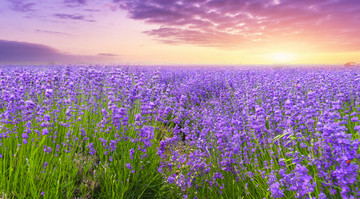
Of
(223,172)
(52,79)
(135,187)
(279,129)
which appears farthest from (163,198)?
(52,79)

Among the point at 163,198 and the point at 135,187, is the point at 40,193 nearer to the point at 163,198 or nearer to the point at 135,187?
the point at 135,187

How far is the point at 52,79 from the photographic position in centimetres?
393

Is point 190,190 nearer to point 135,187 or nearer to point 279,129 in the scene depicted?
point 135,187

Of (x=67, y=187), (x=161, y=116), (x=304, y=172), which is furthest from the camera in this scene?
(x=161, y=116)

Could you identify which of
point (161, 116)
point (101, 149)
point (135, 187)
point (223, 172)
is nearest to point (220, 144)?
point (223, 172)

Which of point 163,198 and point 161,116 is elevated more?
point 161,116

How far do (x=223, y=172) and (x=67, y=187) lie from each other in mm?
1696

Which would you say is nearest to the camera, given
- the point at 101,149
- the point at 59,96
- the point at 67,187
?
the point at 67,187

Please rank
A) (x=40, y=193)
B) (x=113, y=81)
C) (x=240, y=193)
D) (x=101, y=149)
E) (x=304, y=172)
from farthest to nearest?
(x=113, y=81)
(x=101, y=149)
(x=240, y=193)
(x=40, y=193)
(x=304, y=172)

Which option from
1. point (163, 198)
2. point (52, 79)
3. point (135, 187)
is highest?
point (52, 79)

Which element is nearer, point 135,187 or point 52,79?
point 135,187

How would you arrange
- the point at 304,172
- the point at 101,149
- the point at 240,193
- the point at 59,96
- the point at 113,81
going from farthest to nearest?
the point at 59,96 → the point at 113,81 → the point at 101,149 → the point at 240,193 → the point at 304,172

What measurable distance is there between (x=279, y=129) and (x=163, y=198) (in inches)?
62.7

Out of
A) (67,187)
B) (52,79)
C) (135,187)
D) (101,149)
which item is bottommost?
(135,187)
